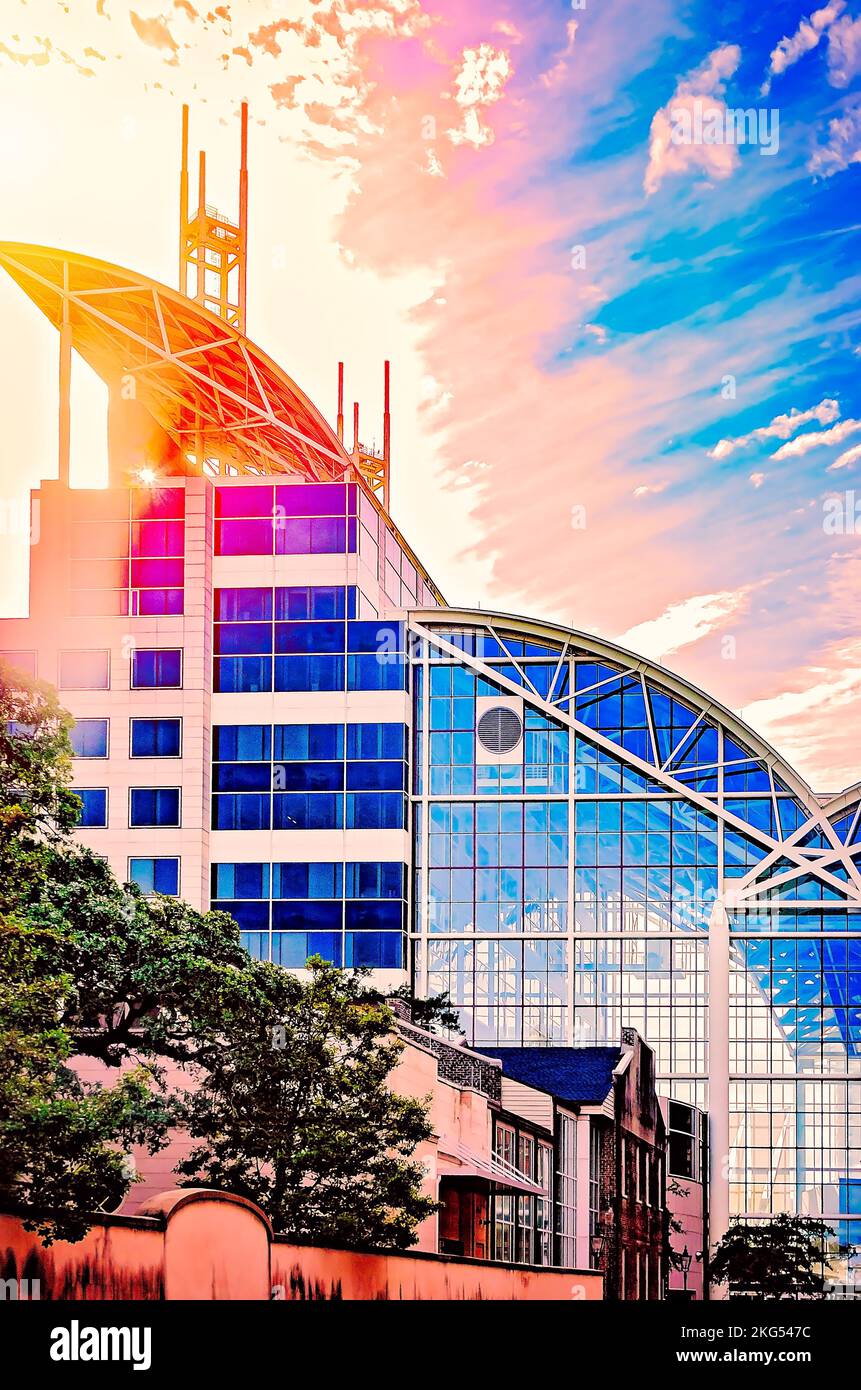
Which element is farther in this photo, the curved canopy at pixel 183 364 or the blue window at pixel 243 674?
the curved canopy at pixel 183 364

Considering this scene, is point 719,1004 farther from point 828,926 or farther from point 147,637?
point 147,637

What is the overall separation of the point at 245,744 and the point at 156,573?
902 cm

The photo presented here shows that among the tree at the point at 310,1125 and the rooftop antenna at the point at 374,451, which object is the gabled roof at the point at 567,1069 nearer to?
the tree at the point at 310,1125

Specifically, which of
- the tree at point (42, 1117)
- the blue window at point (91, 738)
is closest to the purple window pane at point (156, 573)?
the blue window at point (91, 738)

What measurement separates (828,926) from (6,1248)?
215 feet

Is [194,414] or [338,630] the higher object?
[194,414]

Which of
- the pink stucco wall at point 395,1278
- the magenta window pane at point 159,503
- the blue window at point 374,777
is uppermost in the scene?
the magenta window pane at point 159,503

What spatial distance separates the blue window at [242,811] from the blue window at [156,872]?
2.96 meters

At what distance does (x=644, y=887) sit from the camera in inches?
3565

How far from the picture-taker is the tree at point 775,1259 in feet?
261

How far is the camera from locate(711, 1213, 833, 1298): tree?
79.7 meters

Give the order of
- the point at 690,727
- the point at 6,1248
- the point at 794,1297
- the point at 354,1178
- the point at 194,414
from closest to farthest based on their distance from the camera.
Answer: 1. the point at 6,1248
2. the point at 354,1178
3. the point at 794,1297
4. the point at 690,727
5. the point at 194,414
